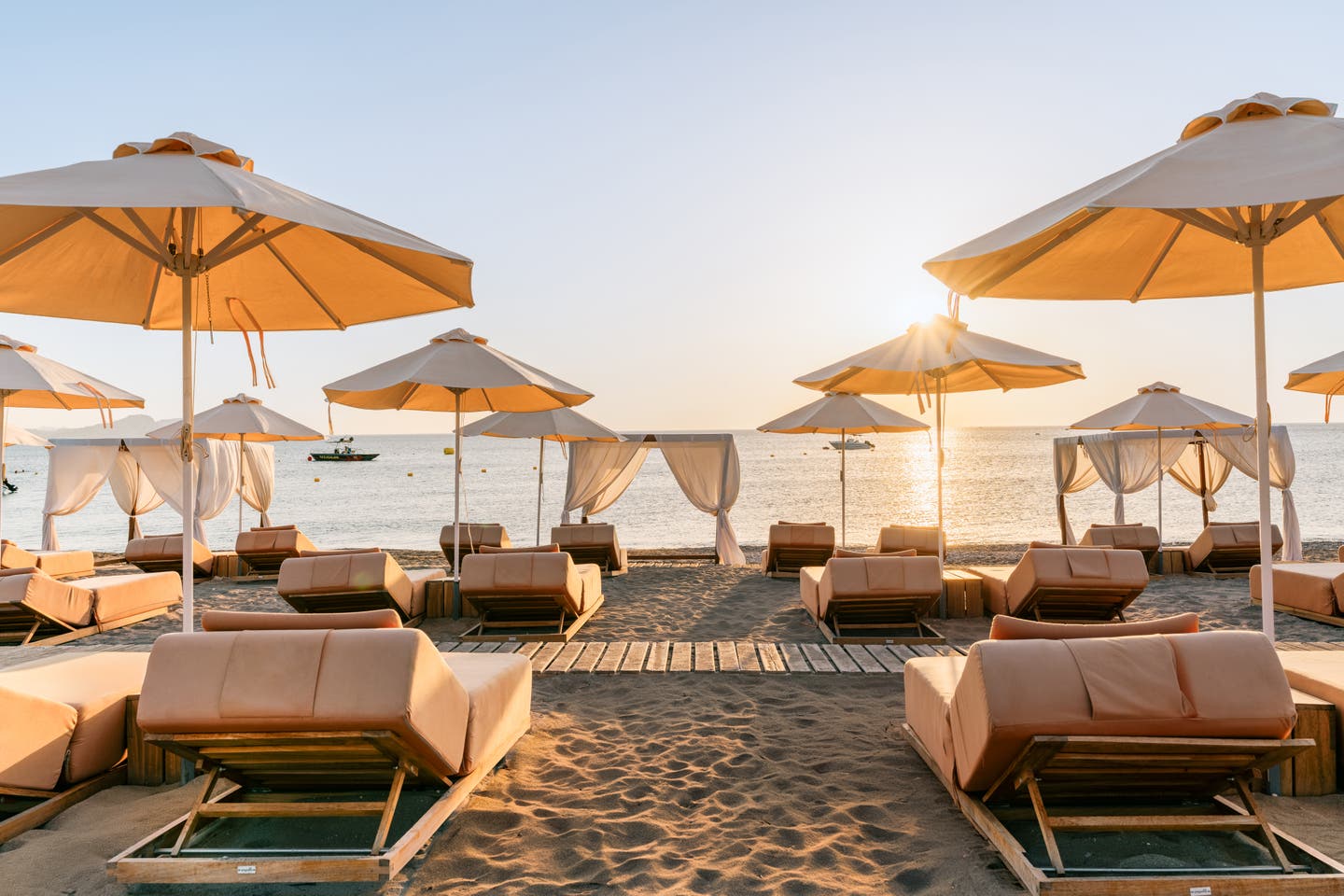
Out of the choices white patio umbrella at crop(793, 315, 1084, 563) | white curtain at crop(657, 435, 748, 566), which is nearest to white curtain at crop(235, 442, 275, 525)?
white curtain at crop(657, 435, 748, 566)

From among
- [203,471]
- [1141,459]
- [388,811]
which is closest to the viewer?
[388,811]

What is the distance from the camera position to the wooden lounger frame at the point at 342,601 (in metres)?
6.28

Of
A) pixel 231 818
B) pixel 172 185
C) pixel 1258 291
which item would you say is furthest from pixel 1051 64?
pixel 231 818

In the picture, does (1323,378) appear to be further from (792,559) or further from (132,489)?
(132,489)

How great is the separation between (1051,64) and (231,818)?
7.80 meters

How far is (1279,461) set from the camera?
1213 cm

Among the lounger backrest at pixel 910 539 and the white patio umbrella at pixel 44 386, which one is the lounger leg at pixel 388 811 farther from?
the lounger backrest at pixel 910 539

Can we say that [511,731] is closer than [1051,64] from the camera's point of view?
Yes

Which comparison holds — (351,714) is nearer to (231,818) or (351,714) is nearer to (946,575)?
(231,818)

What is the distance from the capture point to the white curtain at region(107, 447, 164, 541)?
12.9m

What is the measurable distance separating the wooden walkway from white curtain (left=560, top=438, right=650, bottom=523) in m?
6.54

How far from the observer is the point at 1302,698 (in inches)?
118

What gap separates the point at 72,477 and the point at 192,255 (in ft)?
40.7

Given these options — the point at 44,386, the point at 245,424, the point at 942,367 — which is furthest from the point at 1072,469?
the point at 44,386
